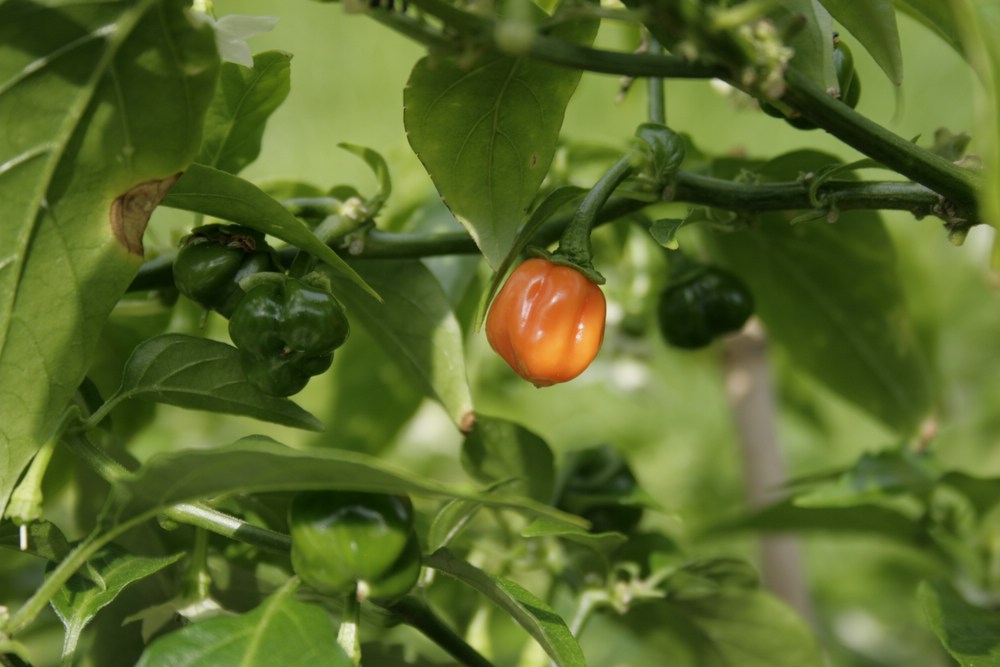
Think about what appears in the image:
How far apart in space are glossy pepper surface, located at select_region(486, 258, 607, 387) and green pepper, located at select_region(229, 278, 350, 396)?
0.35 feet

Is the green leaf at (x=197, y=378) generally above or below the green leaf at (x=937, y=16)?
below

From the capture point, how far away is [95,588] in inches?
26.0

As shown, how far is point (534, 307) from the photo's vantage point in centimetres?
68

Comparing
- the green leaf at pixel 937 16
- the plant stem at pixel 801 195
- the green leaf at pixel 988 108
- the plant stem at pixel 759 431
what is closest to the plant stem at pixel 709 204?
the plant stem at pixel 801 195

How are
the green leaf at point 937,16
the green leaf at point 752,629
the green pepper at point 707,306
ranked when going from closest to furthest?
the green leaf at point 937,16 → the green leaf at point 752,629 → the green pepper at point 707,306

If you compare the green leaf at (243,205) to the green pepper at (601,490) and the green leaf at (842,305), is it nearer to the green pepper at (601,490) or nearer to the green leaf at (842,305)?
the green pepper at (601,490)

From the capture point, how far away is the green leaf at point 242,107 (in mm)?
732

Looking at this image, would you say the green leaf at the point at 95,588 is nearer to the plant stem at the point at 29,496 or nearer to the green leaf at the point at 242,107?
the plant stem at the point at 29,496

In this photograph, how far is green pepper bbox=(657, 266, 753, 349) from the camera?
3.33 ft

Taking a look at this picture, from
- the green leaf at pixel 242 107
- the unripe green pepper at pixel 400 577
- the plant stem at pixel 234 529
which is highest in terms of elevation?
the green leaf at pixel 242 107

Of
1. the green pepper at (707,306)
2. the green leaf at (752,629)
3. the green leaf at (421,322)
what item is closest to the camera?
the green leaf at (421,322)

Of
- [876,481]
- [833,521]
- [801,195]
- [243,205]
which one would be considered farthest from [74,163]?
[833,521]

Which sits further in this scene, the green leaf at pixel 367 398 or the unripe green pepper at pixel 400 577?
the green leaf at pixel 367 398

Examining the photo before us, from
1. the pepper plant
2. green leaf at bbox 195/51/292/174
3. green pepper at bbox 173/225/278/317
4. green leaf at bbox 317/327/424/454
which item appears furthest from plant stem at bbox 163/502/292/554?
green leaf at bbox 317/327/424/454
